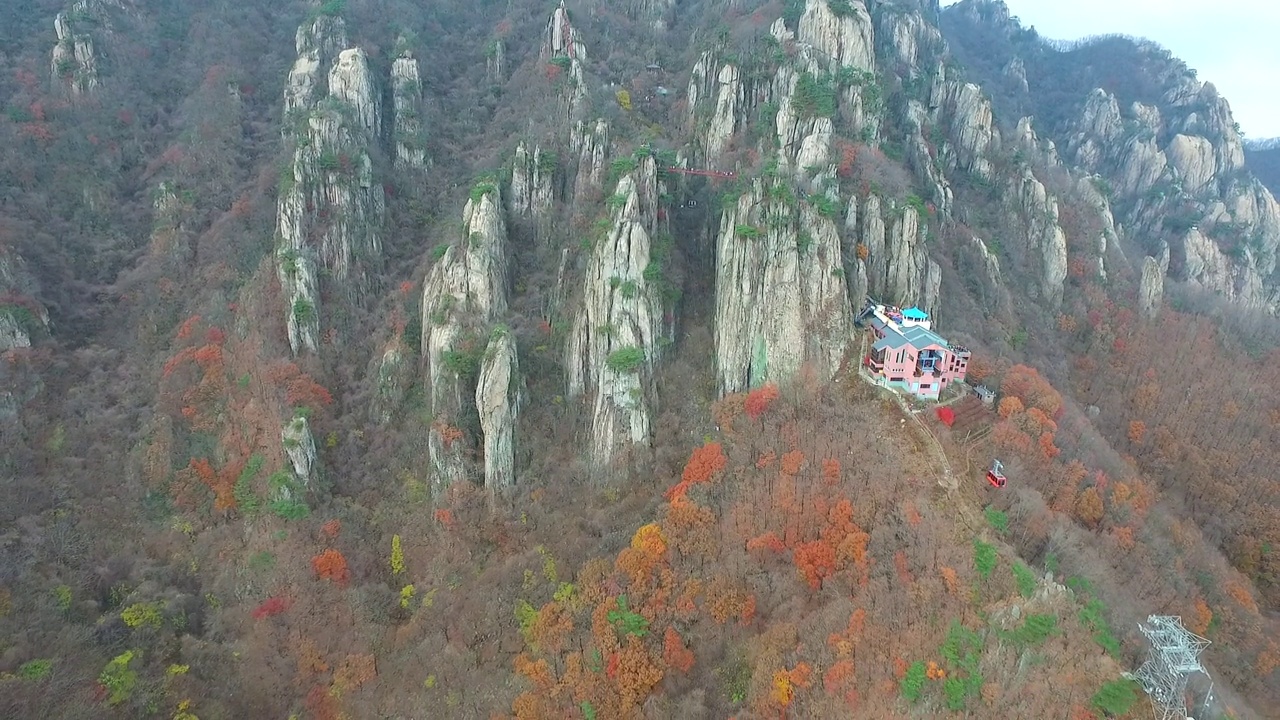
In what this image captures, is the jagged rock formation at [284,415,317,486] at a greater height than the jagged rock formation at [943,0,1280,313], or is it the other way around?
the jagged rock formation at [943,0,1280,313]

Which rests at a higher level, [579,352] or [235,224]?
[235,224]

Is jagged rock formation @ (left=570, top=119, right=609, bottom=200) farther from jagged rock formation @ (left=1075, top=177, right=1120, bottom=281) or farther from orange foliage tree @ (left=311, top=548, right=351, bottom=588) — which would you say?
jagged rock formation @ (left=1075, top=177, right=1120, bottom=281)

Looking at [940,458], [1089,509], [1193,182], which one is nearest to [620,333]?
[940,458]

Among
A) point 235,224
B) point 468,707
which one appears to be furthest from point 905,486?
point 235,224

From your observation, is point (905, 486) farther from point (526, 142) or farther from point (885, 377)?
point (526, 142)

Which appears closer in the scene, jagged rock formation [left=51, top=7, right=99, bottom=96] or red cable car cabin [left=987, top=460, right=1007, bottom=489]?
red cable car cabin [left=987, top=460, right=1007, bottom=489]

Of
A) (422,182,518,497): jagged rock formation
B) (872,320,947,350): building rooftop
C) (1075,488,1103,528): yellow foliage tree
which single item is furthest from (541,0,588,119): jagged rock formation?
(1075,488,1103,528): yellow foliage tree
